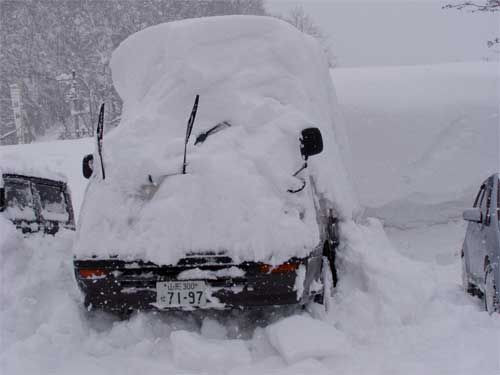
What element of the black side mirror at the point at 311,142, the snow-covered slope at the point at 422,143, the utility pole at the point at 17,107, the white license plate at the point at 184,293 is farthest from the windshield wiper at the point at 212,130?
the utility pole at the point at 17,107

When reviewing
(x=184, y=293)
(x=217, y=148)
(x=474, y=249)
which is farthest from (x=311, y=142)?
(x=474, y=249)

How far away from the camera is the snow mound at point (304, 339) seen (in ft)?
10.6

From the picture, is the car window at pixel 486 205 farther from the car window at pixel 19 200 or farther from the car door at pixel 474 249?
the car window at pixel 19 200

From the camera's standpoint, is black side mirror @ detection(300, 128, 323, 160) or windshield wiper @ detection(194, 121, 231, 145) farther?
windshield wiper @ detection(194, 121, 231, 145)

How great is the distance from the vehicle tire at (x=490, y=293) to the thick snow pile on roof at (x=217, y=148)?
1327 millimetres

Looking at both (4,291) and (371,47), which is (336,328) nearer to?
(4,291)

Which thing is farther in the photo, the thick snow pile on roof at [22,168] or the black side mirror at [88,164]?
the thick snow pile on roof at [22,168]

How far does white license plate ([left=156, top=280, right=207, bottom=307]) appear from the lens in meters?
3.50

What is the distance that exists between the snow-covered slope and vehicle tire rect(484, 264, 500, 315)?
4.56 metres

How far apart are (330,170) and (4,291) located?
287cm

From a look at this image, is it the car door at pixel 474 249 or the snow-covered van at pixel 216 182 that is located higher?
the snow-covered van at pixel 216 182

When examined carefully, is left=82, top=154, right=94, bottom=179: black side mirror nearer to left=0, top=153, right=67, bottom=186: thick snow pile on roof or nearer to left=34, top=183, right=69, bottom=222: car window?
left=0, top=153, right=67, bottom=186: thick snow pile on roof

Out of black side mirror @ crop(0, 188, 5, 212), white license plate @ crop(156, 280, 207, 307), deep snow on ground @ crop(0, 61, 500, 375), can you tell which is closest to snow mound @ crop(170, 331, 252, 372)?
deep snow on ground @ crop(0, 61, 500, 375)

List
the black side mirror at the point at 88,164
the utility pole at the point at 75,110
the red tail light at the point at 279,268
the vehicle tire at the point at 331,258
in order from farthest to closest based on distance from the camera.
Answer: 1. the utility pole at the point at 75,110
2. the black side mirror at the point at 88,164
3. the vehicle tire at the point at 331,258
4. the red tail light at the point at 279,268
